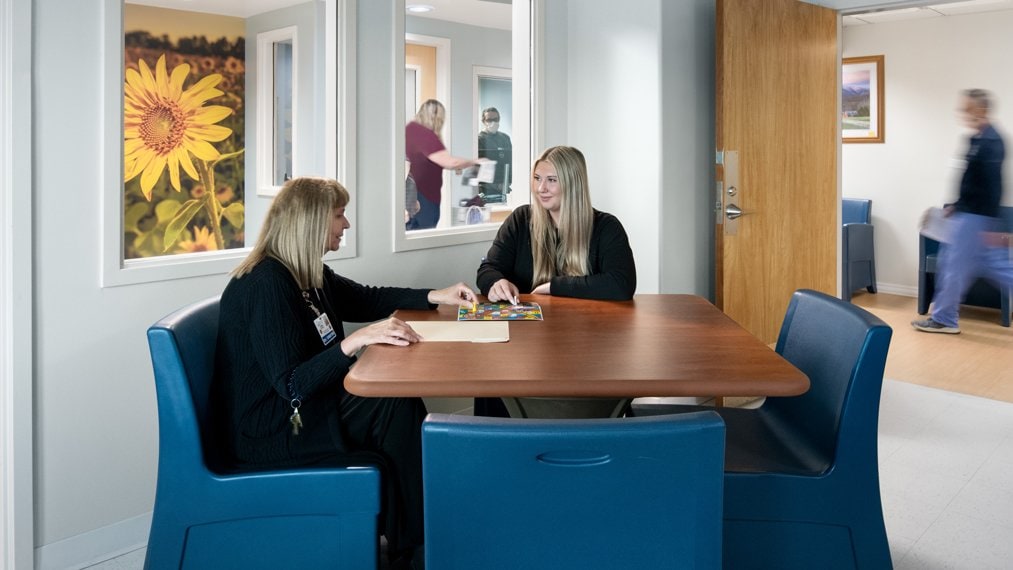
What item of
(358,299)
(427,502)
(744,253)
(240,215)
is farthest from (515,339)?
(744,253)

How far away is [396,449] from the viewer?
7.41 feet

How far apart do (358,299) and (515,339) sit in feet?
2.35

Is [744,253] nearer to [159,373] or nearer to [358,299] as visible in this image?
[358,299]

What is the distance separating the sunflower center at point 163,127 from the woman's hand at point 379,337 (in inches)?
45.1

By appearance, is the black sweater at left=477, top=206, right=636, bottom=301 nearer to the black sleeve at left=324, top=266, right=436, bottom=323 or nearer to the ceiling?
the black sleeve at left=324, top=266, right=436, bottom=323

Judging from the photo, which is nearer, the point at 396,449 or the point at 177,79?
the point at 396,449

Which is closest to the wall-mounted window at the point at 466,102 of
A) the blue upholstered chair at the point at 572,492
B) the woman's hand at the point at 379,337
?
the woman's hand at the point at 379,337

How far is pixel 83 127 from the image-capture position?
2469 mm

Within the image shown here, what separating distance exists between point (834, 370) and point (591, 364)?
581mm

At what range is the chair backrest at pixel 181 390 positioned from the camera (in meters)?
1.90

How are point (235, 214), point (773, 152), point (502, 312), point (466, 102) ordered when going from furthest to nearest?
1. point (773, 152)
2. point (466, 102)
3. point (235, 214)
4. point (502, 312)

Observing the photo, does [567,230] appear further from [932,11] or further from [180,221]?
[932,11]

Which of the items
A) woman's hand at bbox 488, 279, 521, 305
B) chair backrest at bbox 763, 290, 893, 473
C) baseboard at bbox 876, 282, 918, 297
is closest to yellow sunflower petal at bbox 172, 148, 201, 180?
woman's hand at bbox 488, 279, 521, 305

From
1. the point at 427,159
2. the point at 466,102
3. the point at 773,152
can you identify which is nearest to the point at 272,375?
the point at 427,159
